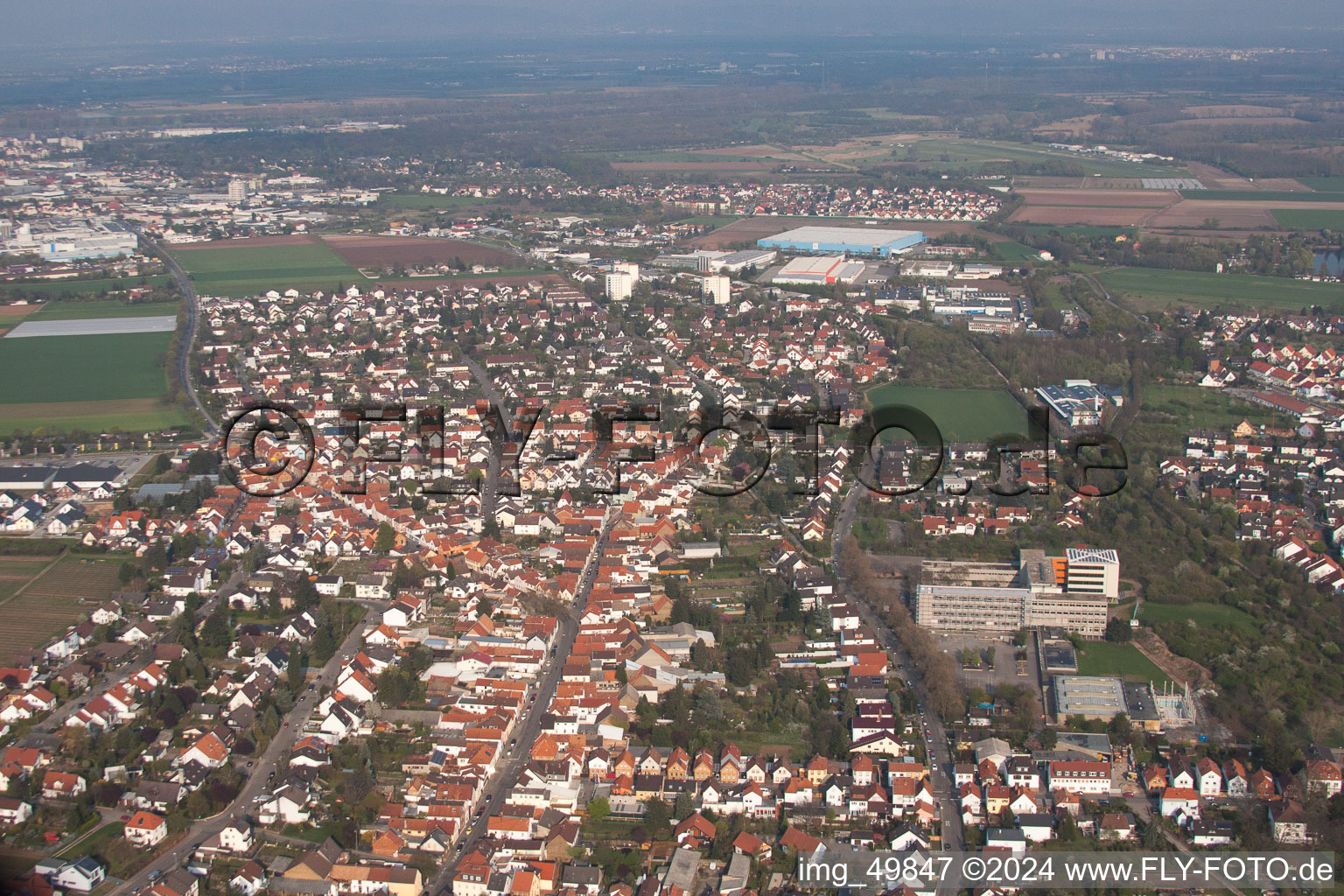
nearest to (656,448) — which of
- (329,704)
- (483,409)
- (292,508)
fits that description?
(483,409)

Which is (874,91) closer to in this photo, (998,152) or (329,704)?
(998,152)

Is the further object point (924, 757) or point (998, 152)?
point (998, 152)

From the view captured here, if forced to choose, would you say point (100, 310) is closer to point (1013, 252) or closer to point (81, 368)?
point (81, 368)

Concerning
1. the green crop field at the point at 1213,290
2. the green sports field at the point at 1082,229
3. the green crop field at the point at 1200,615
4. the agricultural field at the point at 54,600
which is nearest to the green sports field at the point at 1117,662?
the green crop field at the point at 1200,615

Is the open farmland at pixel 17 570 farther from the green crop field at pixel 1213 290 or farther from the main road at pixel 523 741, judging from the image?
the green crop field at pixel 1213 290

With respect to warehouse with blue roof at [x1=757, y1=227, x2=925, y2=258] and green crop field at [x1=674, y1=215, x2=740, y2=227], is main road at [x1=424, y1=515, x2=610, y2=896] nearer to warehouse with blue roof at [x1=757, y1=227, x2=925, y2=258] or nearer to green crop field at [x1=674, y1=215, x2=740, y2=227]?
warehouse with blue roof at [x1=757, y1=227, x2=925, y2=258]

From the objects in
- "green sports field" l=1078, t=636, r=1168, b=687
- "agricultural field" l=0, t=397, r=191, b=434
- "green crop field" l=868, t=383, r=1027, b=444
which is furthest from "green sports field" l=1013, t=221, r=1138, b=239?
"green sports field" l=1078, t=636, r=1168, b=687

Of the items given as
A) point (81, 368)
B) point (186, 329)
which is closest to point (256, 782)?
point (81, 368)
